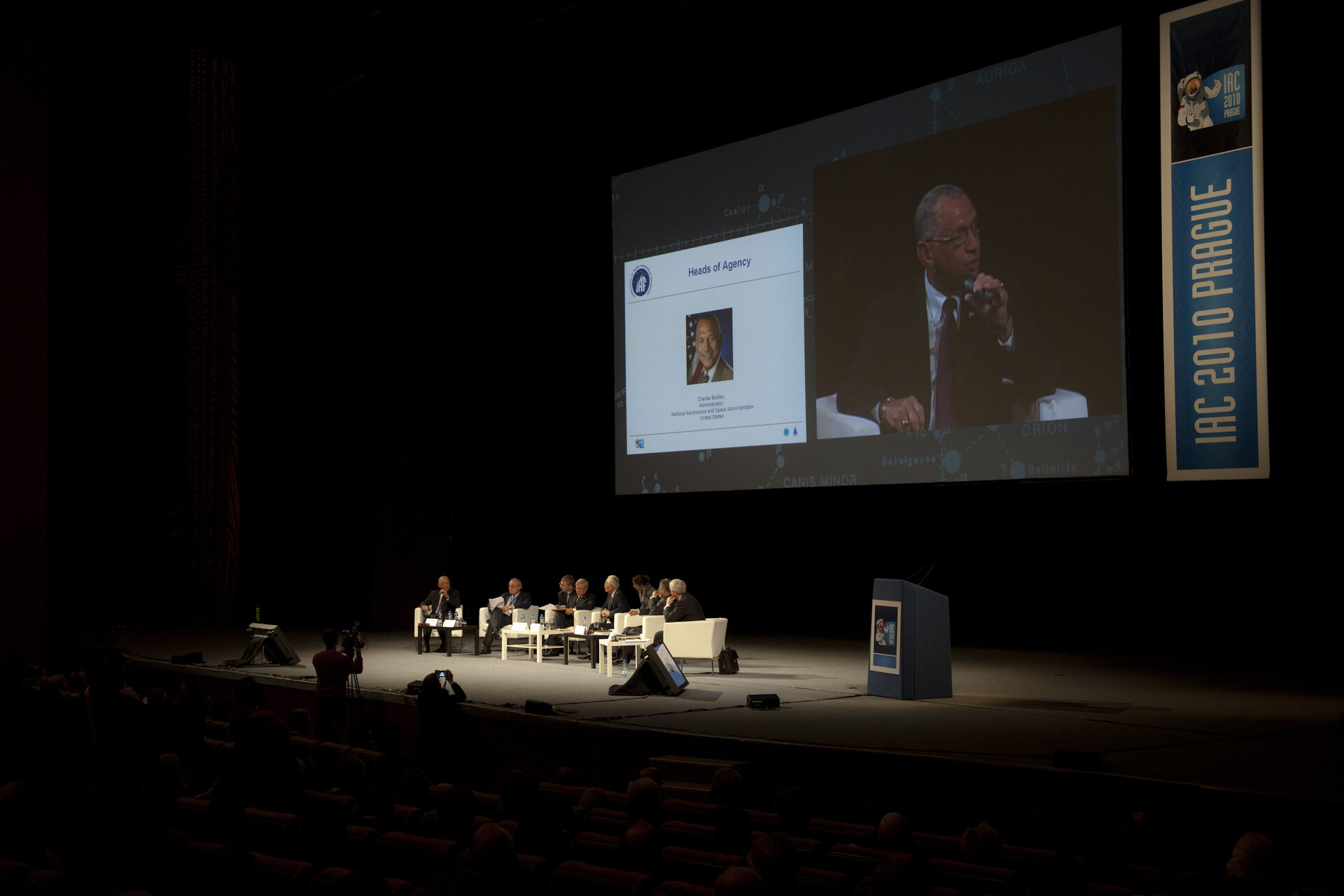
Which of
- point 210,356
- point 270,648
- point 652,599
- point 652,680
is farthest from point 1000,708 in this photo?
point 210,356

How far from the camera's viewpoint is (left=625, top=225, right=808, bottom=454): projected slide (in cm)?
1073

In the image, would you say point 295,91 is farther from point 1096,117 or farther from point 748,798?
point 748,798

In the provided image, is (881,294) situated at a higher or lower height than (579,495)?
higher

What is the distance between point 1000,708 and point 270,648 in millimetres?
6599

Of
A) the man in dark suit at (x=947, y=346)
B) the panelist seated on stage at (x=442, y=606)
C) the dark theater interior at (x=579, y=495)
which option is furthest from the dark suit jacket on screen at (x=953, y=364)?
the panelist seated on stage at (x=442, y=606)

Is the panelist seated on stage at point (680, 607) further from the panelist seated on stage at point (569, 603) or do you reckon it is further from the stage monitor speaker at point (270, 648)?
the stage monitor speaker at point (270, 648)

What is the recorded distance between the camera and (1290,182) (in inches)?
323

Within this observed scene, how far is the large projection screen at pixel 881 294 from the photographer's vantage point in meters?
8.77

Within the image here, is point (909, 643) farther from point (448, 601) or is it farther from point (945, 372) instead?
point (448, 601)

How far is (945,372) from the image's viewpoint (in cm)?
955

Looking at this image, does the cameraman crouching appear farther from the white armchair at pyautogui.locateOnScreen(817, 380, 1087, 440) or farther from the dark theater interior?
the white armchair at pyautogui.locateOnScreen(817, 380, 1087, 440)

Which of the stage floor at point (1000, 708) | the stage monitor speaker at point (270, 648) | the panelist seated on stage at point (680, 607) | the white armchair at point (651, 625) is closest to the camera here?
the stage floor at point (1000, 708)

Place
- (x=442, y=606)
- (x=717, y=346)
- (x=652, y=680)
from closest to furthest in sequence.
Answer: (x=652, y=680), (x=717, y=346), (x=442, y=606)

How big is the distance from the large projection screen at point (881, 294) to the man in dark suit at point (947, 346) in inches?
0.8
